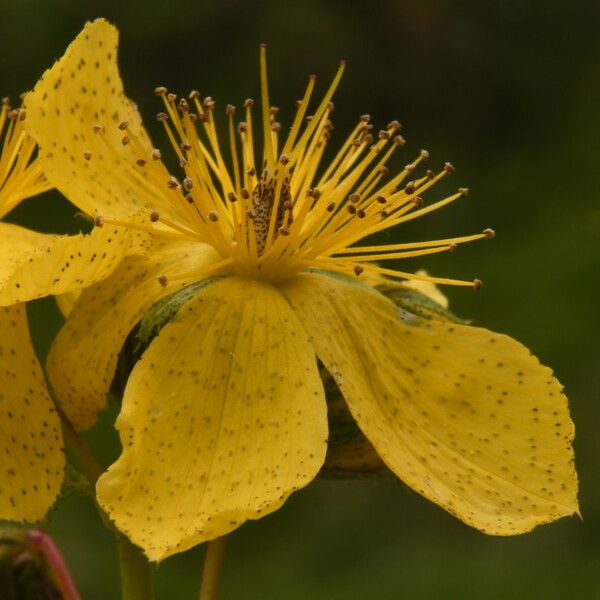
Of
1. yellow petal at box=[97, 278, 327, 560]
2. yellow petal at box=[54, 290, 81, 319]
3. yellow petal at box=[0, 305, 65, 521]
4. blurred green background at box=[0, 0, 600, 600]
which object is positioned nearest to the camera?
yellow petal at box=[97, 278, 327, 560]

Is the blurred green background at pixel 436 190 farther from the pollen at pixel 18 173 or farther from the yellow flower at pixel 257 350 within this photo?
the pollen at pixel 18 173

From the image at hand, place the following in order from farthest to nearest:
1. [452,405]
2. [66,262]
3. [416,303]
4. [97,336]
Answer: [416,303] < [452,405] < [97,336] < [66,262]

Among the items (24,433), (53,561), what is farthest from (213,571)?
(24,433)

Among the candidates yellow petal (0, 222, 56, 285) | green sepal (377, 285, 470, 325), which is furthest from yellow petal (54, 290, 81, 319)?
green sepal (377, 285, 470, 325)

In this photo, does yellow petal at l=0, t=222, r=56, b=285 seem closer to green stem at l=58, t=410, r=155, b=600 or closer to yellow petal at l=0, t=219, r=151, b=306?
yellow petal at l=0, t=219, r=151, b=306

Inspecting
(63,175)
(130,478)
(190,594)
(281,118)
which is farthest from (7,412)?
(281,118)

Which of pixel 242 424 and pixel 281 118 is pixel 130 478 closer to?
pixel 242 424

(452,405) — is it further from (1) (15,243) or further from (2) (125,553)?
(1) (15,243)
